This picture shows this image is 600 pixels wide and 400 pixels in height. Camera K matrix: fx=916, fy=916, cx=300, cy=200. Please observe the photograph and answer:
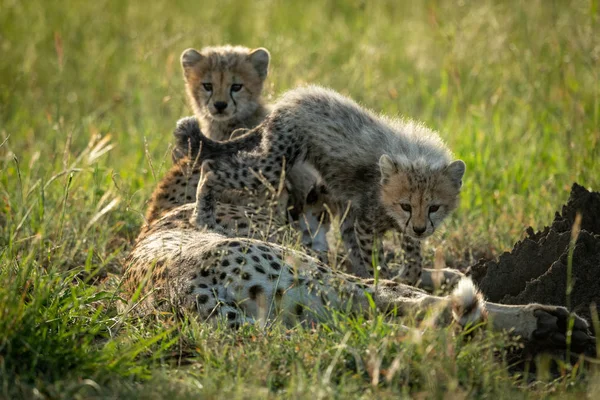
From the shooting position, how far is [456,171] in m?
4.38

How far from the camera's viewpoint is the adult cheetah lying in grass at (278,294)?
3.10m

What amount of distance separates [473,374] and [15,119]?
4.64m

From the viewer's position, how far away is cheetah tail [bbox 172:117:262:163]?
497 cm

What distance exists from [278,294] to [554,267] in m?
1.08

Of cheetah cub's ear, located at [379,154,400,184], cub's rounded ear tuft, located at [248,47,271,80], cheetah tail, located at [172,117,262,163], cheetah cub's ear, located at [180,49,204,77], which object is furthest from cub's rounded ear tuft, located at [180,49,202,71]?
cheetah cub's ear, located at [379,154,400,184]

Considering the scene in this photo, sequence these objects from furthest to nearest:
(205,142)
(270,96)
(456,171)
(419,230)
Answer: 1. (270,96)
2. (205,142)
3. (456,171)
4. (419,230)

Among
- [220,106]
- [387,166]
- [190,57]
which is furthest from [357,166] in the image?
[190,57]

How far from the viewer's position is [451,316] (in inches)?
126

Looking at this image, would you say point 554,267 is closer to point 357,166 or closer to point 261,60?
point 357,166

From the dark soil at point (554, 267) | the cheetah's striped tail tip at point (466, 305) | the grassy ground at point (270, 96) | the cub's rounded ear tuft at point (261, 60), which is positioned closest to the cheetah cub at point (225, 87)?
the cub's rounded ear tuft at point (261, 60)

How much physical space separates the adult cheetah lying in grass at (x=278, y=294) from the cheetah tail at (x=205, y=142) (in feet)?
4.69

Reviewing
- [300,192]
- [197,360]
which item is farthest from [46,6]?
[197,360]

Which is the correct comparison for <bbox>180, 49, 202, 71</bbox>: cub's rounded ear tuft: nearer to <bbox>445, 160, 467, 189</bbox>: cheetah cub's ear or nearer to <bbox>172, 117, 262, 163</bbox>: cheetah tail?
<bbox>172, 117, 262, 163</bbox>: cheetah tail

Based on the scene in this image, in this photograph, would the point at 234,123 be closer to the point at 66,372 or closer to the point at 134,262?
the point at 134,262
